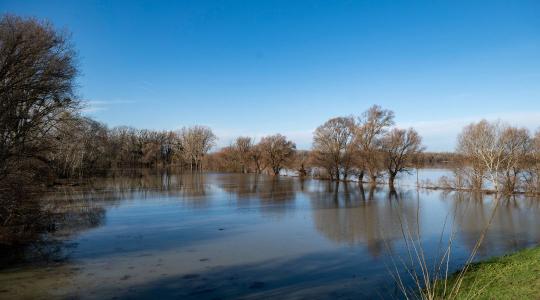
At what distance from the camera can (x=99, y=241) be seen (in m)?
12.2

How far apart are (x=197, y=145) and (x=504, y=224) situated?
61.4 metres

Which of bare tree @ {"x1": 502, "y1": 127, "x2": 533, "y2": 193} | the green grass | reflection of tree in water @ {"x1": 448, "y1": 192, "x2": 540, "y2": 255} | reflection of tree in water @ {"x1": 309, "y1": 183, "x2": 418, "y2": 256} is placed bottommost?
reflection of tree in water @ {"x1": 448, "y1": 192, "x2": 540, "y2": 255}

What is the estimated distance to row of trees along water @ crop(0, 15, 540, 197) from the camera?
41.5ft

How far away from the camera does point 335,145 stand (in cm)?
4300

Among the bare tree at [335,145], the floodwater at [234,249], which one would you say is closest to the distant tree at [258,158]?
the bare tree at [335,145]

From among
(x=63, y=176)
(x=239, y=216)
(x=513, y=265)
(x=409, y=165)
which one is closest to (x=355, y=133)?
(x=409, y=165)

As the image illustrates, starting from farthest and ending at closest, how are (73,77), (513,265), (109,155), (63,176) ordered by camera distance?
(109,155) → (63,176) → (73,77) → (513,265)

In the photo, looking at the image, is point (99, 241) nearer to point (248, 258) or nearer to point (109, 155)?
point (248, 258)

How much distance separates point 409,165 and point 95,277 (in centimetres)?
3242

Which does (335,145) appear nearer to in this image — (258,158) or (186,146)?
(258,158)

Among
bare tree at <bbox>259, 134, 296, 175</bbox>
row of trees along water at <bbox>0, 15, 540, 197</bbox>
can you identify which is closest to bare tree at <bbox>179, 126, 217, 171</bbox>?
row of trees along water at <bbox>0, 15, 540, 197</bbox>

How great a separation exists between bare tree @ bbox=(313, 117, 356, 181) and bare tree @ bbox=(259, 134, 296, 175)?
32.8 feet

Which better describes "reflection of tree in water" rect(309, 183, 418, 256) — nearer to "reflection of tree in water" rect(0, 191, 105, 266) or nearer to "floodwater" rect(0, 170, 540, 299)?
"floodwater" rect(0, 170, 540, 299)

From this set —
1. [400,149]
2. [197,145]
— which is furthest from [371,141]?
[197,145]
